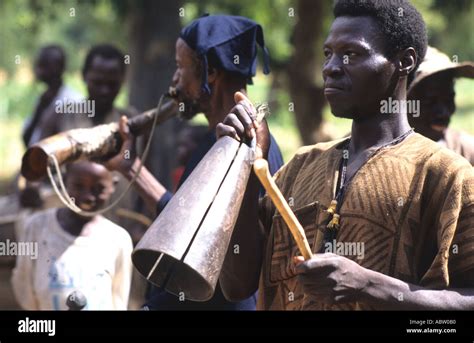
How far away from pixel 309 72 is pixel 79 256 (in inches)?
300

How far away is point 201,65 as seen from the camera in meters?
4.63

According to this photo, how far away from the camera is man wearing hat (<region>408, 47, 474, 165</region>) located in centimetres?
498

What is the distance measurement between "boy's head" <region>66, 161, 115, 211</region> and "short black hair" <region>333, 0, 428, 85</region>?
100 inches

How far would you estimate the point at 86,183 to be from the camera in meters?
5.63

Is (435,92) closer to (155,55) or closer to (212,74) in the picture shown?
(212,74)

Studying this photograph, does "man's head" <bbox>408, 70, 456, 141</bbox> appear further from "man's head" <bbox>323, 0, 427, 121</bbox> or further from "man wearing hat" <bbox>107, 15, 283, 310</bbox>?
"man's head" <bbox>323, 0, 427, 121</bbox>

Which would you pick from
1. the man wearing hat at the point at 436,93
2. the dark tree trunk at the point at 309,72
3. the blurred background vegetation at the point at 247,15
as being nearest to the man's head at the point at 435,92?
the man wearing hat at the point at 436,93

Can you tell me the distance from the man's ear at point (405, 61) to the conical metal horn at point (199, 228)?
0.55 meters

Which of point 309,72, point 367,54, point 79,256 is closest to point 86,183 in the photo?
point 79,256

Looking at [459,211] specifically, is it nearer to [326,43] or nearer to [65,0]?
[326,43]

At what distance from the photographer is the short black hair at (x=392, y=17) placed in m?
3.29

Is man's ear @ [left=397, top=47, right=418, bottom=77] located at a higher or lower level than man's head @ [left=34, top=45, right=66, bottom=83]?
higher

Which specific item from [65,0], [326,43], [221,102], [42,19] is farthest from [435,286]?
[42,19]

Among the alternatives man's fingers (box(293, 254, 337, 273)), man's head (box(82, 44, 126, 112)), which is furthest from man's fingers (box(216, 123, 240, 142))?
man's head (box(82, 44, 126, 112))
